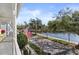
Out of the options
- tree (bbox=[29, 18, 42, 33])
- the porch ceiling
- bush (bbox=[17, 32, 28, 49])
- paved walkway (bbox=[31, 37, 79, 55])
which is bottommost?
paved walkway (bbox=[31, 37, 79, 55])

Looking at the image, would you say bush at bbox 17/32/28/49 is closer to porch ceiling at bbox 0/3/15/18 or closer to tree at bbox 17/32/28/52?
tree at bbox 17/32/28/52

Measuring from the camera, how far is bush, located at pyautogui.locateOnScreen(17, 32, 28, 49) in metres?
1.53

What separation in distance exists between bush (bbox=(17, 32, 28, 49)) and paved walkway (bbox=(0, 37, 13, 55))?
77 mm

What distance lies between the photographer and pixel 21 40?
5.04 feet

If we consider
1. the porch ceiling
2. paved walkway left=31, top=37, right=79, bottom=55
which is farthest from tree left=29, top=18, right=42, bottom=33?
the porch ceiling

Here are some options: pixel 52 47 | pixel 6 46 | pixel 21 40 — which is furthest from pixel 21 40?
pixel 52 47

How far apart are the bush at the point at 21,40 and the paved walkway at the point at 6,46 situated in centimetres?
8

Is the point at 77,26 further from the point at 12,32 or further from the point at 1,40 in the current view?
the point at 1,40

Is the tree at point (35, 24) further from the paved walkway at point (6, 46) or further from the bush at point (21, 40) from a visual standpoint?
the paved walkway at point (6, 46)

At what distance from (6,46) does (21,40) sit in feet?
0.50

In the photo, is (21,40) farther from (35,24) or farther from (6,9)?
(6,9)
